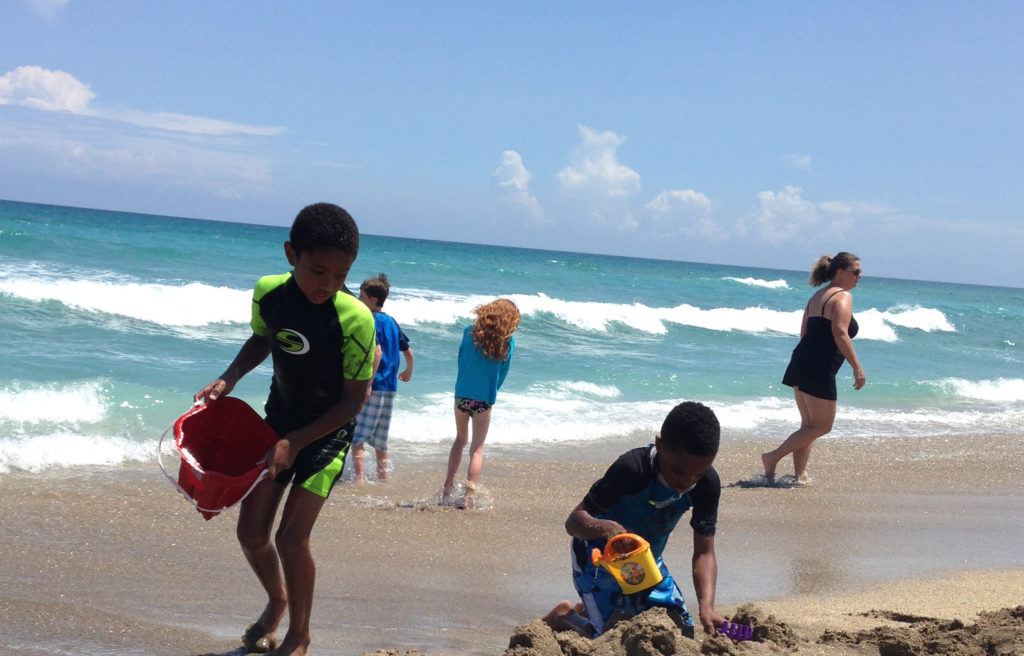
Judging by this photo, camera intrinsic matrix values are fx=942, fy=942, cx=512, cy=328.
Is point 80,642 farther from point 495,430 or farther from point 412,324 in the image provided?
point 412,324

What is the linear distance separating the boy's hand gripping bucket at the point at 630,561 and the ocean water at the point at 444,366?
16.3 ft

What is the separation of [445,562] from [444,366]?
864 centimetres

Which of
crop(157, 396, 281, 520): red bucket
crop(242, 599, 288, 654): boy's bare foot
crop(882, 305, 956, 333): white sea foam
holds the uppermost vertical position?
crop(882, 305, 956, 333): white sea foam

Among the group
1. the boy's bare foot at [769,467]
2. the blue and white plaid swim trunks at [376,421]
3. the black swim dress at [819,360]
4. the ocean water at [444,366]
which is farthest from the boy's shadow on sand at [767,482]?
the blue and white plaid swim trunks at [376,421]

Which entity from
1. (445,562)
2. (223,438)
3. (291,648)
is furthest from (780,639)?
(223,438)

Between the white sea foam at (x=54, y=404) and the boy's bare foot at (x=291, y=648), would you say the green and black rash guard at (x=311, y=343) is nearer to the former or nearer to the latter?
the boy's bare foot at (x=291, y=648)

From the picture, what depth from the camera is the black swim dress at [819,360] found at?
299 inches

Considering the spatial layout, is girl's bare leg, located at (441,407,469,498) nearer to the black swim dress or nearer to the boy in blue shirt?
the boy in blue shirt

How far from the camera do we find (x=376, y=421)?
24.0ft

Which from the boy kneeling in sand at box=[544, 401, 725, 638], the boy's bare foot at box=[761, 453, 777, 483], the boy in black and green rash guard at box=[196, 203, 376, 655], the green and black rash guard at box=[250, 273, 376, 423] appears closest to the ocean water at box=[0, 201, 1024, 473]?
the boy's bare foot at box=[761, 453, 777, 483]

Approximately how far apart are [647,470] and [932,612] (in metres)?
1.96

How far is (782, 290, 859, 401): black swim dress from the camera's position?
7.59 metres

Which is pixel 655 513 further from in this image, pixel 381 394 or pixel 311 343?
pixel 381 394

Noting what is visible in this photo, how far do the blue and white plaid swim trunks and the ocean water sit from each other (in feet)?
3.89
